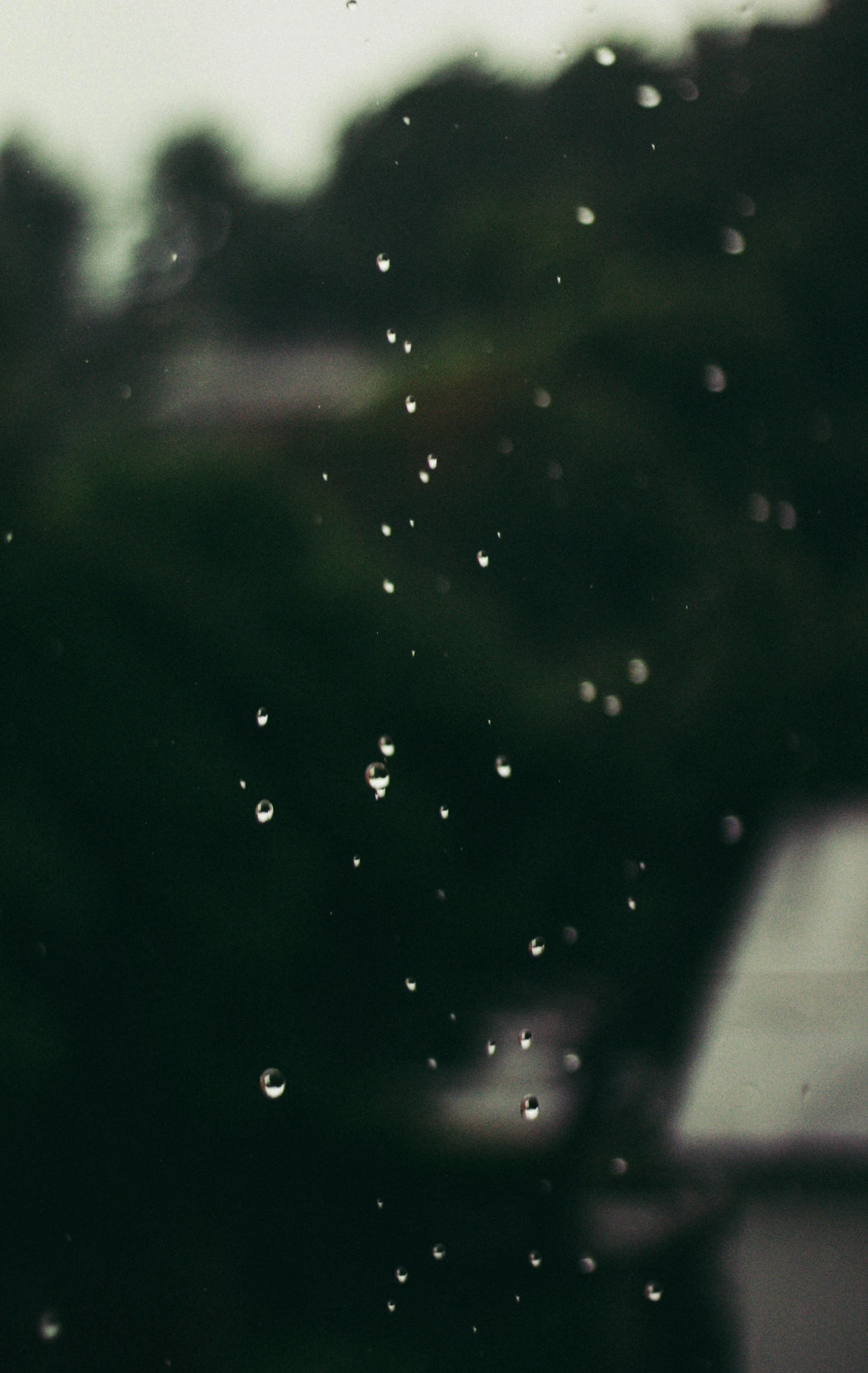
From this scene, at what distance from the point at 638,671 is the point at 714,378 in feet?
1.69

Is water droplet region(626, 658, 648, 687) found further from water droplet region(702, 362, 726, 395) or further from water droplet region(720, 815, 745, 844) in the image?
water droplet region(702, 362, 726, 395)

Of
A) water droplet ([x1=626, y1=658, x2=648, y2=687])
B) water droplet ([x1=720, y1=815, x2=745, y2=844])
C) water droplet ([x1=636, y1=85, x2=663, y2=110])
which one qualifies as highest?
water droplet ([x1=636, y1=85, x2=663, y2=110])

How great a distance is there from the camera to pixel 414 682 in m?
1.73

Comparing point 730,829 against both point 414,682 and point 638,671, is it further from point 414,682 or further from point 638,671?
point 414,682

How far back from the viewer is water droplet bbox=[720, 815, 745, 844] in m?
1.91

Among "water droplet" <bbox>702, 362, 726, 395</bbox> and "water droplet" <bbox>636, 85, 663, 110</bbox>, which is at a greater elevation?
"water droplet" <bbox>636, 85, 663, 110</bbox>

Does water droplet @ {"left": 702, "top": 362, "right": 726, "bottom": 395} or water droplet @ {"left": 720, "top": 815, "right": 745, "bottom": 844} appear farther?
water droplet @ {"left": 702, "top": 362, "right": 726, "bottom": 395}

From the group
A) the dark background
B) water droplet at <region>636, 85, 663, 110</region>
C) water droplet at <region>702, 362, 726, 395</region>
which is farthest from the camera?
water droplet at <region>702, 362, 726, 395</region>

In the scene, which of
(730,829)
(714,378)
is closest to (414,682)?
(730,829)

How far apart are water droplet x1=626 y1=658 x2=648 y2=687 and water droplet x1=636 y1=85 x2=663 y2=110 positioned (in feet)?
2.57

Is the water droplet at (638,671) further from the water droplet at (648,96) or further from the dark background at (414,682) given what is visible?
the water droplet at (648,96)

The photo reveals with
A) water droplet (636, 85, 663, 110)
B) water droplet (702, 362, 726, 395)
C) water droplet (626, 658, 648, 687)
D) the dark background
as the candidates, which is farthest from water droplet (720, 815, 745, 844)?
water droplet (636, 85, 663, 110)

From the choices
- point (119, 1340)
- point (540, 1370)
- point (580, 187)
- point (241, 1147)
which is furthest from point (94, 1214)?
point (580, 187)

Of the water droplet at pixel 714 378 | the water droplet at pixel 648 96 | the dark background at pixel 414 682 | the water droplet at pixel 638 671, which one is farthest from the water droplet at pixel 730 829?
the water droplet at pixel 648 96
